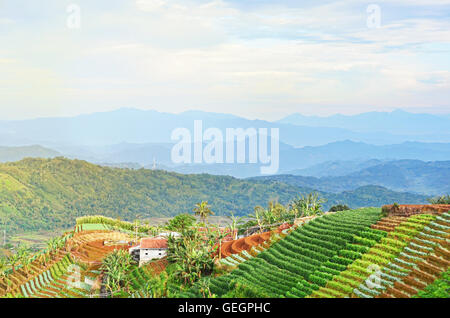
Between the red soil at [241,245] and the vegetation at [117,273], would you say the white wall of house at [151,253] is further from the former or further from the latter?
the red soil at [241,245]

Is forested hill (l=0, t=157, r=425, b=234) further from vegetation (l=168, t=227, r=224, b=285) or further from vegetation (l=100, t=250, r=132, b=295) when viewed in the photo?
vegetation (l=168, t=227, r=224, b=285)

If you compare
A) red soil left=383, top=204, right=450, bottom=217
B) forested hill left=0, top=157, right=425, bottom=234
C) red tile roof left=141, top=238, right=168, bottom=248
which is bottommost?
forested hill left=0, top=157, right=425, bottom=234

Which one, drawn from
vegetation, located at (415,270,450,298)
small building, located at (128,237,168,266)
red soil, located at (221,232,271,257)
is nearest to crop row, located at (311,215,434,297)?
vegetation, located at (415,270,450,298)

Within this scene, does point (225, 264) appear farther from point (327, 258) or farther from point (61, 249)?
point (61, 249)

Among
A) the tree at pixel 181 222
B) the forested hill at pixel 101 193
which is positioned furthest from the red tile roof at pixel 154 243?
the forested hill at pixel 101 193

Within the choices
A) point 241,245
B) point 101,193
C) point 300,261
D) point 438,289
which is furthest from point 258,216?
point 101,193
